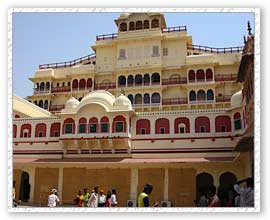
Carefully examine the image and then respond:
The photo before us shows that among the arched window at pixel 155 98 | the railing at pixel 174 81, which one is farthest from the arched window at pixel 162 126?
the railing at pixel 174 81

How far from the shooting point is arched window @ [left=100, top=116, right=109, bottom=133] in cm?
1145

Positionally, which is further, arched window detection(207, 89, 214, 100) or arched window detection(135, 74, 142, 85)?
arched window detection(135, 74, 142, 85)

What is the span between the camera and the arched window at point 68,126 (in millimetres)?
11766

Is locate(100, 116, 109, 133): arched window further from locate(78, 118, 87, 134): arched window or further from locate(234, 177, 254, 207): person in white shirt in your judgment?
locate(234, 177, 254, 207): person in white shirt

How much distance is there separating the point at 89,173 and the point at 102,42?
853 centimetres

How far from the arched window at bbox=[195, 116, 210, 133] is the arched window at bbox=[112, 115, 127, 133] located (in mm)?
2233

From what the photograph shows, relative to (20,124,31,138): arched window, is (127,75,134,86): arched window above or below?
above

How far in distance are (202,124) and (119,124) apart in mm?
2579

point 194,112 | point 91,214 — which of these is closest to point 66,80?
point 194,112

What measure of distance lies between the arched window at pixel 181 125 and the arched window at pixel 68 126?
129 inches

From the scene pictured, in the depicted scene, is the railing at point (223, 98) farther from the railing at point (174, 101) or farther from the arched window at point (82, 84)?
the arched window at point (82, 84)

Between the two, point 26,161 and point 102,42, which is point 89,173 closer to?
point 26,161

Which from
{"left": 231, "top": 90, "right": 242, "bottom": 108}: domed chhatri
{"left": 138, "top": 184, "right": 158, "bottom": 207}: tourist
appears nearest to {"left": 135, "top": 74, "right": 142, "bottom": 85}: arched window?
{"left": 231, "top": 90, "right": 242, "bottom": 108}: domed chhatri

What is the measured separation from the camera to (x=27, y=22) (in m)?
6.20
